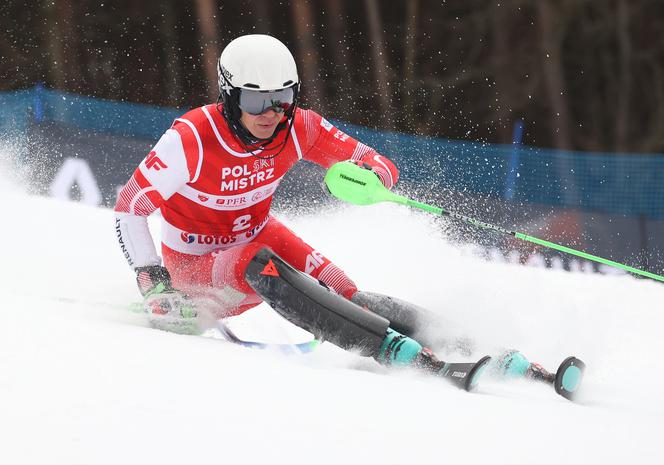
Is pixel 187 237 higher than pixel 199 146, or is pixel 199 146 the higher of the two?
pixel 199 146

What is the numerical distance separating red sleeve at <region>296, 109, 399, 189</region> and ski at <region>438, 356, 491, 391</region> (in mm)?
910

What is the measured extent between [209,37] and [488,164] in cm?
725

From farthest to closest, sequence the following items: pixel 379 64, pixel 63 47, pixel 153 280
→ 1. pixel 379 64
2. pixel 63 47
3. pixel 153 280

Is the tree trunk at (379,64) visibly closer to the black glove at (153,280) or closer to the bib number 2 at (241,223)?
the bib number 2 at (241,223)

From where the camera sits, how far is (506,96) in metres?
13.5

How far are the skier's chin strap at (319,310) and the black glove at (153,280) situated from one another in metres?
0.31

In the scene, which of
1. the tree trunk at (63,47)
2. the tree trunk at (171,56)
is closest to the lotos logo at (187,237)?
the tree trunk at (63,47)

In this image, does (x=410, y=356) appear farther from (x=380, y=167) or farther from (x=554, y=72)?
(x=554, y=72)

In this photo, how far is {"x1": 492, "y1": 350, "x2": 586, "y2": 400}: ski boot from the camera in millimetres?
2736

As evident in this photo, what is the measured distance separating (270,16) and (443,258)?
9462mm

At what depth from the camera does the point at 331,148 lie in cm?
343

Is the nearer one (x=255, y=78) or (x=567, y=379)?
(x=567, y=379)

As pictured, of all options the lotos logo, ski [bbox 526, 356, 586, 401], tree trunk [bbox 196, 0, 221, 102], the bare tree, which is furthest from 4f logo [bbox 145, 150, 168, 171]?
tree trunk [bbox 196, 0, 221, 102]

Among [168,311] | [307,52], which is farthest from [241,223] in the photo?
[307,52]
